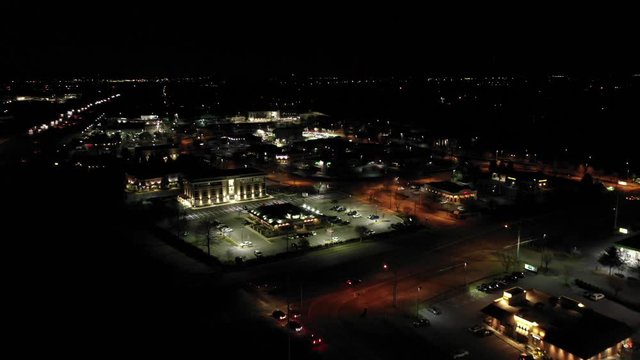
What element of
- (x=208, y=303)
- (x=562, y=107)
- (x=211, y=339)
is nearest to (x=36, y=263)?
(x=208, y=303)

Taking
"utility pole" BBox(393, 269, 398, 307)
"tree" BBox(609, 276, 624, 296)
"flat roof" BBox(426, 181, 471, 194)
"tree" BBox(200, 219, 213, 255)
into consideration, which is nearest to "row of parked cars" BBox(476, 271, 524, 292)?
"utility pole" BBox(393, 269, 398, 307)

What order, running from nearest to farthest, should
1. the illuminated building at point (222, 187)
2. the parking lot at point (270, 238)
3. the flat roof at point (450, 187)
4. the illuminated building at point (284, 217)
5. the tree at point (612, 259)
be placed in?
1. the tree at point (612, 259)
2. the parking lot at point (270, 238)
3. the illuminated building at point (284, 217)
4. the illuminated building at point (222, 187)
5. the flat roof at point (450, 187)

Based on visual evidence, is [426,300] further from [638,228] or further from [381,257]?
[638,228]

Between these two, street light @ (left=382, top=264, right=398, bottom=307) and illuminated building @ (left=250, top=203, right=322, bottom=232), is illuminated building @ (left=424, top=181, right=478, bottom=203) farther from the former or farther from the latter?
street light @ (left=382, top=264, right=398, bottom=307)

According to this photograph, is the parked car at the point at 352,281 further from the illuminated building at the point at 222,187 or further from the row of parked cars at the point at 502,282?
the illuminated building at the point at 222,187

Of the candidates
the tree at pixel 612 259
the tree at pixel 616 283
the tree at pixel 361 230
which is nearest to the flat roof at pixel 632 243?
the tree at pixel 612 259
